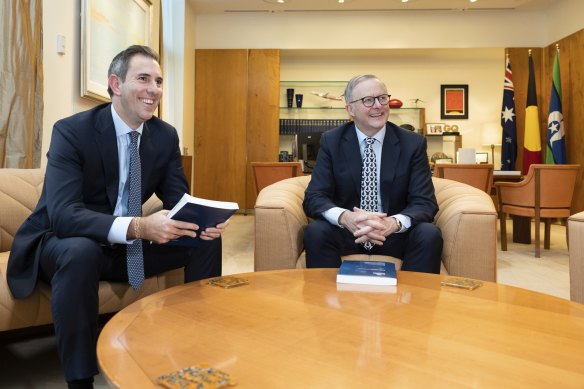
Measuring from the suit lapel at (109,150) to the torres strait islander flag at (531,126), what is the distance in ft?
21.0

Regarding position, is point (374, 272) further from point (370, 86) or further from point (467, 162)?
point (467, 162)

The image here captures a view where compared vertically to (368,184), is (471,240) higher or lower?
lower

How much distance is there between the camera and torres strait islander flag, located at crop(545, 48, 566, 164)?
20.9ft

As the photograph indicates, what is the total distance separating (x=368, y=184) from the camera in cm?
234

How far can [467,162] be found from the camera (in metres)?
4.86

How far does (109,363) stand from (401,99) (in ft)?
24.4

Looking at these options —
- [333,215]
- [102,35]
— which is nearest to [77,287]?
[333,215]

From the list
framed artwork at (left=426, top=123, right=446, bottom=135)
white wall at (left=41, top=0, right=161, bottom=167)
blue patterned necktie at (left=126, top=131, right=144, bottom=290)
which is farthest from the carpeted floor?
framed artwork at (left=426, top=123, right=446, bottom=135)

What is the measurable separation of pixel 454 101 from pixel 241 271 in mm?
5546

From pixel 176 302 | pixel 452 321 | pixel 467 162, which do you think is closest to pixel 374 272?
pixel 452 321

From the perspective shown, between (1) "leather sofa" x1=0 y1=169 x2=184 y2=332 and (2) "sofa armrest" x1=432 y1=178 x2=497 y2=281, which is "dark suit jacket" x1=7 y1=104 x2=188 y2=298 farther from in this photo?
(2) "sofa armrest" x1=432 y1=178 x2=497 y2=281

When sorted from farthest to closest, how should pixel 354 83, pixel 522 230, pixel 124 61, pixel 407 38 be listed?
pixel 407 38
pixel 522 230
pixel 354 83
pixel 124 61

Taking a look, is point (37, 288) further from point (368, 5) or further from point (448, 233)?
point (368, 5)

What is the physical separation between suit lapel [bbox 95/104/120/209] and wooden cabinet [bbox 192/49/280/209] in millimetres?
5611
